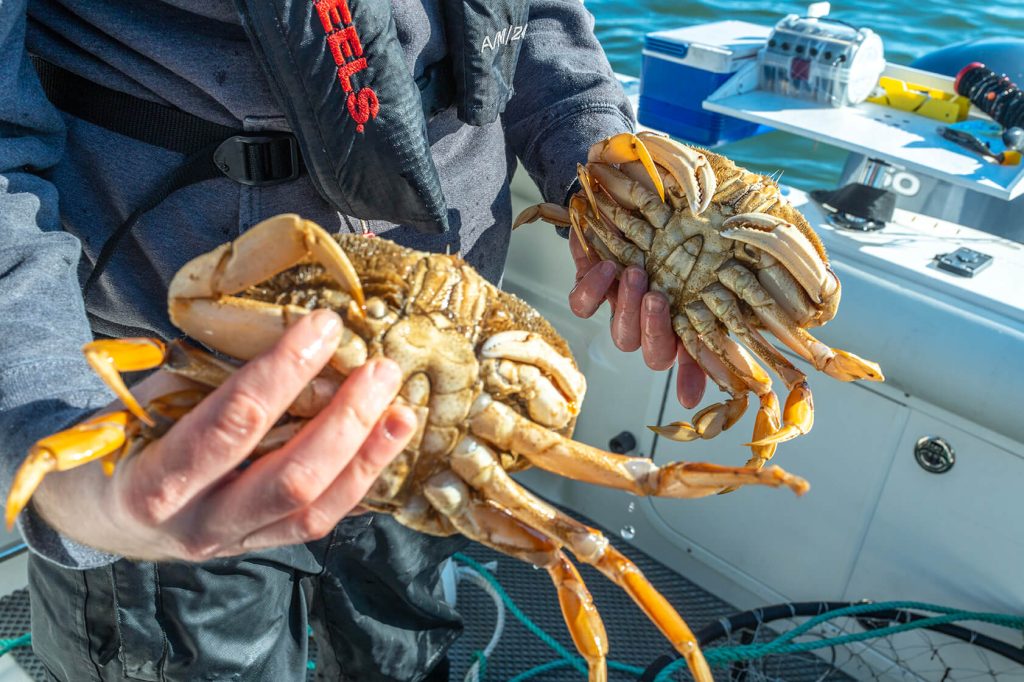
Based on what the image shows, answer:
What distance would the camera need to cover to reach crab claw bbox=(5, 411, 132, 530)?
1.05 metres

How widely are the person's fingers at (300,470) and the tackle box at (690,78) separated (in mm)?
2812

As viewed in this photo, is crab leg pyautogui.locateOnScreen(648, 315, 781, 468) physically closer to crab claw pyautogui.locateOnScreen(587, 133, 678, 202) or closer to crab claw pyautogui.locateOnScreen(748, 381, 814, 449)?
crab claw pyautogui.locateOnScreen(748, 381, 814, 449)

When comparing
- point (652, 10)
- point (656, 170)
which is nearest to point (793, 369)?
point (656, 170)

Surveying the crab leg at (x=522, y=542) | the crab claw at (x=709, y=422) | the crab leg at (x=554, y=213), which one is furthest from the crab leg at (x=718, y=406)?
the crab leg at (x=522, y=542)

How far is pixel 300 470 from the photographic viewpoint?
1.07 m

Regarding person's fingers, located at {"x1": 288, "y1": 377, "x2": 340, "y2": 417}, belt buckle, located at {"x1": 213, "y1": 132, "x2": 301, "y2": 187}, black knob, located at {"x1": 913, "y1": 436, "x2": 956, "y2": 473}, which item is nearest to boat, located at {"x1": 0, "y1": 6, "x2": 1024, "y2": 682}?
black knob, located at {"x1": 913, "y1": 436, "x2": 956, "y2": 473}

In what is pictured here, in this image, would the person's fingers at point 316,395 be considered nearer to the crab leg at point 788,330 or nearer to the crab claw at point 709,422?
the crab claw at point 709,422

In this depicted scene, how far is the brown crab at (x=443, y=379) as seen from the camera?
3.94 feet

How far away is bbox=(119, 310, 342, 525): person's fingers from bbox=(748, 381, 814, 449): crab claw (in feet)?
3.26

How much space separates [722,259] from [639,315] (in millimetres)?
221

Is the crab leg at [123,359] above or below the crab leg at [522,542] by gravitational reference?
above

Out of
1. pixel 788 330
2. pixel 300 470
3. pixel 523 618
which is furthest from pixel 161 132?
pixel 523 618

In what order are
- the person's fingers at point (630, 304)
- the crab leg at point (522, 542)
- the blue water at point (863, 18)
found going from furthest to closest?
1. the blue water at point (863, 18)
2. the person's fingers at point (630, 304)
3. the crab leg at point (522, 542)

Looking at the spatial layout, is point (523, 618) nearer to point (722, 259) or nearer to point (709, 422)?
point (709, 422)
